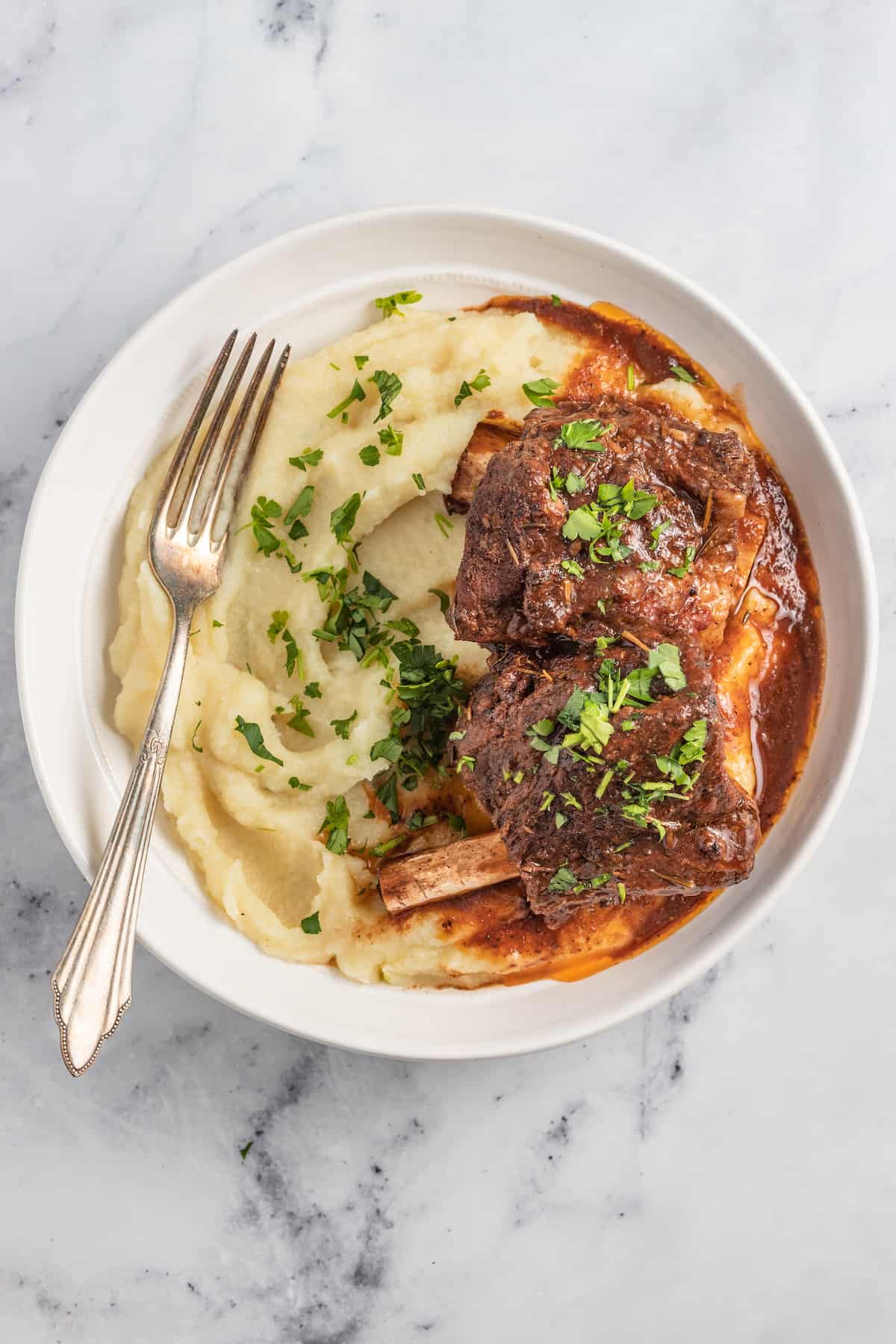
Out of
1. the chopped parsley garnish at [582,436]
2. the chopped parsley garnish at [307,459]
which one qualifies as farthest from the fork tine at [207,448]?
the chopped parsley garnish at [582,436]

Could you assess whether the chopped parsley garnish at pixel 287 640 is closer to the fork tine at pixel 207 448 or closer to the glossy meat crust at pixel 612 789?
the fork tine at pixel 207 448

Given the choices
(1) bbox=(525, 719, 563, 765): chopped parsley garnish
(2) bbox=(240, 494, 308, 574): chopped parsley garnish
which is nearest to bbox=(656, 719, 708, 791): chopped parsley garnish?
(1) bbox=(525, 719, 563, 765): chopped parsley garnish

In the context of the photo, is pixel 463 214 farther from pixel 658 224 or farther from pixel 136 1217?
pixel 136 1217

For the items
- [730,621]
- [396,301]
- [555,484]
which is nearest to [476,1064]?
[730,621]

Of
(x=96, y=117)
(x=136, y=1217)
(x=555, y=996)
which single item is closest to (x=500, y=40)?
(x=96, y=117)

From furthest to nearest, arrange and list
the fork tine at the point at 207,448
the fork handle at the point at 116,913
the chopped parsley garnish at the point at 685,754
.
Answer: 1. the fork tine at the point at 207,448
2. the fork handle at the point at 116,913
3. the chopped parsley garnish at the point at 685,754

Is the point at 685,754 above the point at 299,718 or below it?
above

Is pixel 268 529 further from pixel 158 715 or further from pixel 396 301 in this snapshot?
pixel 396 301
